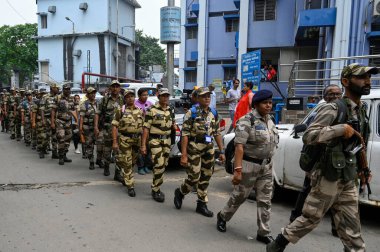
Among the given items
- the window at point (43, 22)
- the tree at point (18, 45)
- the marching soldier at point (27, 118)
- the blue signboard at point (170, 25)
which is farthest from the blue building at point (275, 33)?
the tree at point (18, 45)

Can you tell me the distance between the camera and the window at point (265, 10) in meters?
17.0

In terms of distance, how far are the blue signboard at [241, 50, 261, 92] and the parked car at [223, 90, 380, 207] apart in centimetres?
564

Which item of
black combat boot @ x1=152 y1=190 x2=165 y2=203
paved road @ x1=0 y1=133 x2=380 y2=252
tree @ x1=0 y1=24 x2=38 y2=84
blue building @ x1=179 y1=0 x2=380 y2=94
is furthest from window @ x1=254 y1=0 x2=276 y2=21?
tree @ x1=0 y1=24 x2=38 y2=84

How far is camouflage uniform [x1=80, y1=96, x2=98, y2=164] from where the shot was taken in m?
7.39

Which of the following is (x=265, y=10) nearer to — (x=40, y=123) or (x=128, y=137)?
(x=40, y=123)

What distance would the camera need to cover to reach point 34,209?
4523 millimetres

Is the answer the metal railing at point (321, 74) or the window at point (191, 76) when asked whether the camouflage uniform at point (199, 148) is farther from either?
the window at point (191, 76)

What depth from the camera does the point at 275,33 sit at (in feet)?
55.8

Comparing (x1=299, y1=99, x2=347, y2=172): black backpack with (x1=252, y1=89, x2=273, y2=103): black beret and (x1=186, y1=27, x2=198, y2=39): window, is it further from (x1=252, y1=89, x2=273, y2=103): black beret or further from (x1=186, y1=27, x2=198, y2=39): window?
(x1=186, y1=27, x2=198, y2=39): window

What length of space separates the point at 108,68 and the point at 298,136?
29.8 m

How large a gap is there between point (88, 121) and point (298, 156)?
15.8 feet

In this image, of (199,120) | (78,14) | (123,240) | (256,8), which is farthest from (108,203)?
(78,14)

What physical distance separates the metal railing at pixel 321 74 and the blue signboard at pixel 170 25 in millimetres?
4272

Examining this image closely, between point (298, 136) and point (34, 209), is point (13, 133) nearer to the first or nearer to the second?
point (34, 209)
